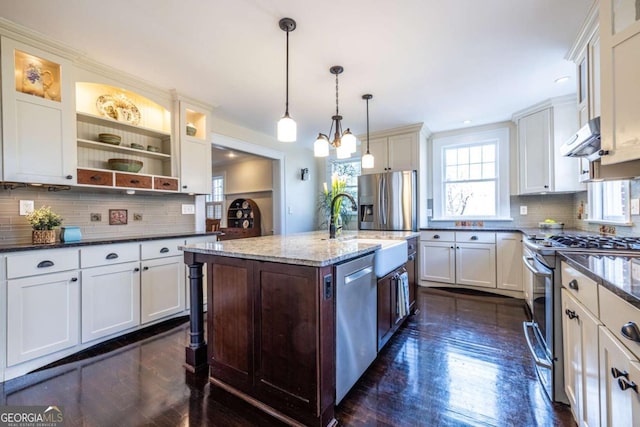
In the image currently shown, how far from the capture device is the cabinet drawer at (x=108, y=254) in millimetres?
2277

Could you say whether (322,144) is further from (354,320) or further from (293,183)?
(293,183)

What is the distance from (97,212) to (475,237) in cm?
450

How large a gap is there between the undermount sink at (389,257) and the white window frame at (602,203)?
1.83 metres

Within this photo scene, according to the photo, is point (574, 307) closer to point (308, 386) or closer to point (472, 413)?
point (472, 413)

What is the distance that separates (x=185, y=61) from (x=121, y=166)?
1184 millimetres

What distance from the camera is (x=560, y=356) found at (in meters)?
1.61

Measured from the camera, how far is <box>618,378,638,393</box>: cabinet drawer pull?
815 millimetres

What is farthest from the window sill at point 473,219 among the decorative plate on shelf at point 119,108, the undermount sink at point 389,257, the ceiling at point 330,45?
the decorative plate on shelf at point 119,108

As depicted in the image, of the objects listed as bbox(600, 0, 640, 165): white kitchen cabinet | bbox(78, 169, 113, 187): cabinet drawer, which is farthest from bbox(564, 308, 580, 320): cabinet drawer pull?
bbox(78, 169, 113, 187): cabinet drawer

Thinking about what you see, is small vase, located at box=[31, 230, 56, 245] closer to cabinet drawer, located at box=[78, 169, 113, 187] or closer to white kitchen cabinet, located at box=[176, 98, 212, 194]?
cabinet drawer, located at box=[78, 169, 113, 187]

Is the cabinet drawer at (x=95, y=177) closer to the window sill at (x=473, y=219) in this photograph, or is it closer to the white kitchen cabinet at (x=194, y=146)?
the white kitchen cabinet at (x=194, y=146)

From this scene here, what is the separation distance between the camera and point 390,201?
422 cm

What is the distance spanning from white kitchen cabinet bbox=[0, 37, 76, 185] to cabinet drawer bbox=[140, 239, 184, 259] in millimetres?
798

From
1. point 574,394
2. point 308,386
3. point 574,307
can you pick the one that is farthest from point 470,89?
point 308,386
